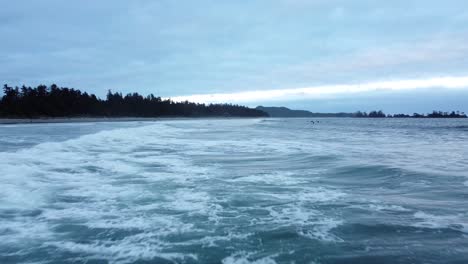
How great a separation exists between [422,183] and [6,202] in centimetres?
1072

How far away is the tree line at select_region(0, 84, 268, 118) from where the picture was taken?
79.8 m

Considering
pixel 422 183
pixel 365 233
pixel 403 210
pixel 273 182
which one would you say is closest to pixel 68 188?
pixel 273 182

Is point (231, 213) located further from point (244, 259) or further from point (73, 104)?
point (73, 104)

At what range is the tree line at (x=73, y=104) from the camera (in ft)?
262

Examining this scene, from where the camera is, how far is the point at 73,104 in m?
94.5

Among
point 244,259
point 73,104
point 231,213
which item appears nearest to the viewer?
point 244,259

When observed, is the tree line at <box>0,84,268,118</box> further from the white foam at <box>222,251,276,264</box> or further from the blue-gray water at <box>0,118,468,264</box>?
the white foam at <box>222,251,276,264</box>

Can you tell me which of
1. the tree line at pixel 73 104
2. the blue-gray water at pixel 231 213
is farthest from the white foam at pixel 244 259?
the tree line at pixel 73 104

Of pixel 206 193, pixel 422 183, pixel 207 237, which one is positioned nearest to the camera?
pixel 207 237

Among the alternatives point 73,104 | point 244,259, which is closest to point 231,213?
point 244,259

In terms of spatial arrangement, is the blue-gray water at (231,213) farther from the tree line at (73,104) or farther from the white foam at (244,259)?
the tree line at (73,104)

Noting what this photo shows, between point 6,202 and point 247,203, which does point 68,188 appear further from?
point 247,203

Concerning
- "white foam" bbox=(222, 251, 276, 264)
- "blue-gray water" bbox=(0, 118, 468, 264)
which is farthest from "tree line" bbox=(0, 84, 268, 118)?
"white foam" bbox=(222, 251, 276, 264)

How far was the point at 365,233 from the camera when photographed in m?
6.57
